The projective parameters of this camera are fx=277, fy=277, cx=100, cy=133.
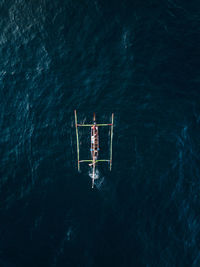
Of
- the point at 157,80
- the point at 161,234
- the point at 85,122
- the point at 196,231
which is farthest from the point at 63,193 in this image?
the point at 157,80

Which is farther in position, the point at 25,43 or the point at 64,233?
the point at 25,43

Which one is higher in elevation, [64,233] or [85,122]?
[85,122]

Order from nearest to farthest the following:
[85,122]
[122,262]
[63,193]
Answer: [122,262], [63,193], [85,122]

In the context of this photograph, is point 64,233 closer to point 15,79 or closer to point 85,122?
point 85,122

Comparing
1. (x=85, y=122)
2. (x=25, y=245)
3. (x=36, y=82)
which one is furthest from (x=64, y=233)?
(x=36, y=82)

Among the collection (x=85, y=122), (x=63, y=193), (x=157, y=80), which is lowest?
(x=63, y=193)

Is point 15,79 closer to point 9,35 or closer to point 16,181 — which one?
point 9,35

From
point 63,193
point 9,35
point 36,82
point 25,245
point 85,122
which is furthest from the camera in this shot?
point 9,35
